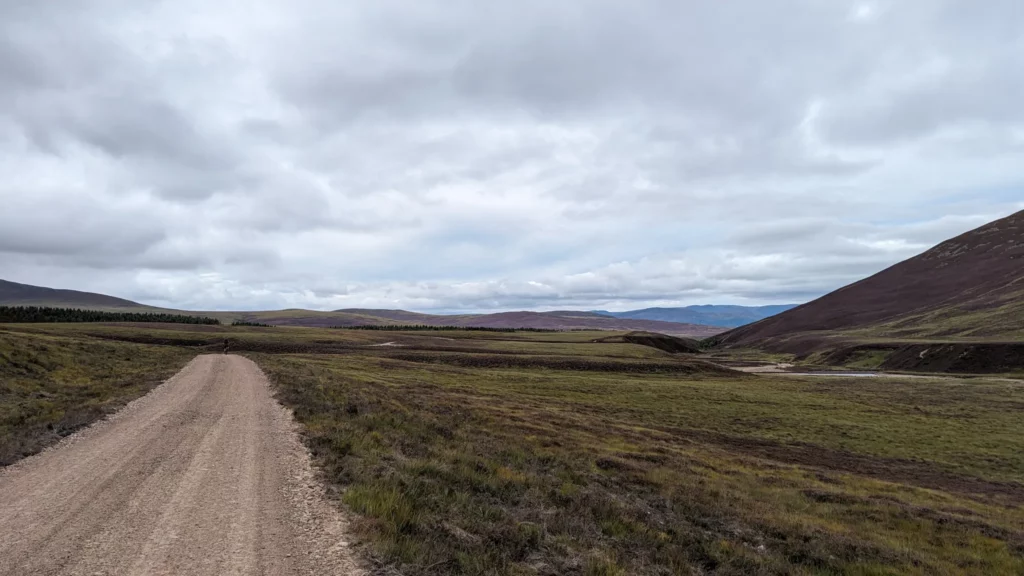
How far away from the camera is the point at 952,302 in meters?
152

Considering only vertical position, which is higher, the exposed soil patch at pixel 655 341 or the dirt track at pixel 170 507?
the dirt track at pixel 170 507

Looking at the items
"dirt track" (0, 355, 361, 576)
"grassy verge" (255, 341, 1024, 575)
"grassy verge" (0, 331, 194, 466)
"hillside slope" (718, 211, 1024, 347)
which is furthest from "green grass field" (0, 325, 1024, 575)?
"hillside slope" (718, 211, 1024, 347)

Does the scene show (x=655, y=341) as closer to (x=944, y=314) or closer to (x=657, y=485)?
(x=944, y=314)

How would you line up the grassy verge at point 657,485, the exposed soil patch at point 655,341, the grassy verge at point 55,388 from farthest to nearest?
the exposed soil patch at point 655,341
the grassy verge at point 55,388
the grassy verge at point 657,485

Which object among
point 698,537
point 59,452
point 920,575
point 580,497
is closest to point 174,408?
point 59,452

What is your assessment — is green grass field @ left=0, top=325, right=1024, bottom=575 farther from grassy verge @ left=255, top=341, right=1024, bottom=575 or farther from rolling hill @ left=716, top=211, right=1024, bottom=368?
rolling hill @ left=716, top=211, right=1024, bottom=368

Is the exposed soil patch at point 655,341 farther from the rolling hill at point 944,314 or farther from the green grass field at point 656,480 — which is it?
the green grass field at point 656,480

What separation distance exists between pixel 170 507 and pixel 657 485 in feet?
50.8

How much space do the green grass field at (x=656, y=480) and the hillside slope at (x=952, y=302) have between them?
8791cm

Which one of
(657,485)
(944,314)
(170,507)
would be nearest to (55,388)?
(170,507)

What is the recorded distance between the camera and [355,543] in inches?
322

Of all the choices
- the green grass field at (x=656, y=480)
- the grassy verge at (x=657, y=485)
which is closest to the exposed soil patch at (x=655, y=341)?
the green grass field at (x=656, y=480)

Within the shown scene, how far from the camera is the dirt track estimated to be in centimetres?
741

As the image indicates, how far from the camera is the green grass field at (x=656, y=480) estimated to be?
10.2 m
